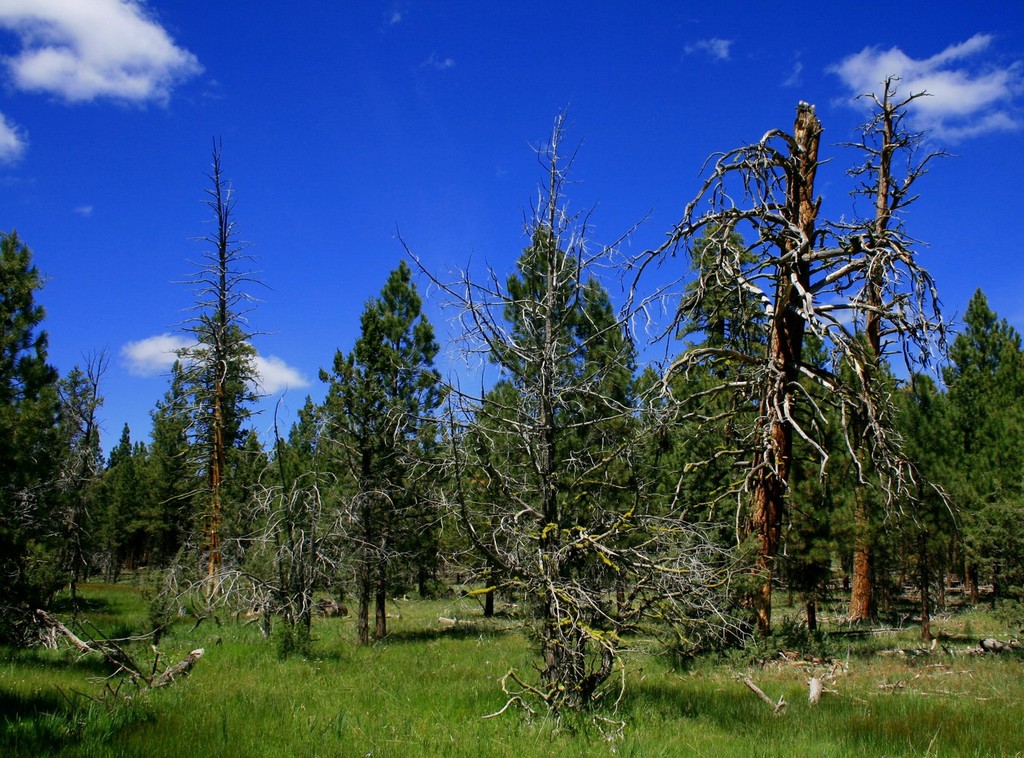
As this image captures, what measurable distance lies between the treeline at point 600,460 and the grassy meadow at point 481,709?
68cm

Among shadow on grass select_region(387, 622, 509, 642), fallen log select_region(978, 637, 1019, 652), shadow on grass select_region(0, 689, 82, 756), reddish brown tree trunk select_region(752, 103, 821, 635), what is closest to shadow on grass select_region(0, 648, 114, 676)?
shadow on grass select_region(0, 689, 82, 756)

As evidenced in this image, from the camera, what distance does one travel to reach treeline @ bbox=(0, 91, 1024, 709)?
7617 millimetres

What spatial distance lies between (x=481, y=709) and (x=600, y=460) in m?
3.18

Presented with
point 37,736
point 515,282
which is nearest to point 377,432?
point 515,282

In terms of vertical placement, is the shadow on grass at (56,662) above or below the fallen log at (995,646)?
above

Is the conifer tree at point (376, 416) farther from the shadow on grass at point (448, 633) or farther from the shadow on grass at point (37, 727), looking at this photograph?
the shadow on grass at point (37, 727)

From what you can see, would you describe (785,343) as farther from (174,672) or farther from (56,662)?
(56,662)

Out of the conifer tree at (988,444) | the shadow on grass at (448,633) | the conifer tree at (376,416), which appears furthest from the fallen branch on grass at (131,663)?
the conifer tree at (988,444)

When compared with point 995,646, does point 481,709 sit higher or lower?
higher

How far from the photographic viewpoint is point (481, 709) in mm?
8031

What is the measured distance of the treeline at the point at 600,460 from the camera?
25.0 ft

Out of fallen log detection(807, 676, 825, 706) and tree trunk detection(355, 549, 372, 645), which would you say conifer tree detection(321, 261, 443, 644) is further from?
fallen log detection(807, 676, 825, 706)

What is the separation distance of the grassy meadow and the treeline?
0.68 m

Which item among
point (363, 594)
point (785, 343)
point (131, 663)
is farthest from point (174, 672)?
point (785, 343)
